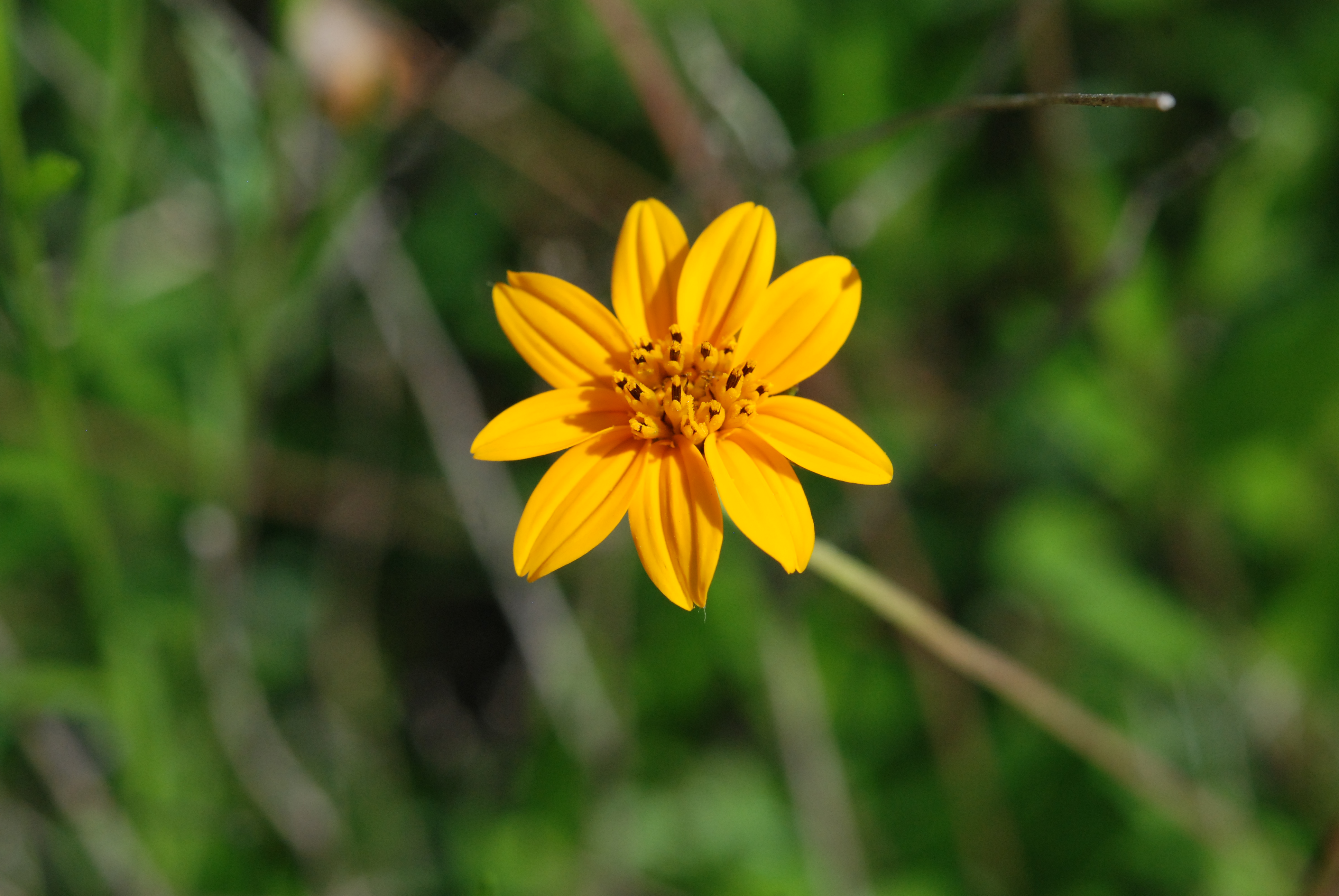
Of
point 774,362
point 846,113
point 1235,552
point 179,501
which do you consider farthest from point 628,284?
point 1235,552

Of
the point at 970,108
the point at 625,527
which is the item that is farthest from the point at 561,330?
the point at 625,527

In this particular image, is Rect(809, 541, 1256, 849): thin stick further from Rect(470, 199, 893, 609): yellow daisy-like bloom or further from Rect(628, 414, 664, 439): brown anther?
Rect(628, 414, 664, 439): brown anther

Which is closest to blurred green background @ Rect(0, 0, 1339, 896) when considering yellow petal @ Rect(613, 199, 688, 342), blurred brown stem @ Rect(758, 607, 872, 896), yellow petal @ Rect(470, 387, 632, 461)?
blurred brown stem @ Rect(758, 607, 872, 896)

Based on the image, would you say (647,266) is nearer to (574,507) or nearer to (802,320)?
(802,320)

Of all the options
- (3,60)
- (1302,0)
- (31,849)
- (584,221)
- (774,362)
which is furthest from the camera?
(584,221)

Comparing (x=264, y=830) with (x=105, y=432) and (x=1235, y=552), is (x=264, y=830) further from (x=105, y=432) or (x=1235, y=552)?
(x=1235, y=552)

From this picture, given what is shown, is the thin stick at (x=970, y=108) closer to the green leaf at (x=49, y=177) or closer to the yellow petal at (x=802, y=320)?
the yellow petal at (x=802, y=320)

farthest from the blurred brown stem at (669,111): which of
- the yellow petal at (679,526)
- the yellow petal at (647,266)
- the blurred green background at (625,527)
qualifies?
the yellow petal at (679,526)
